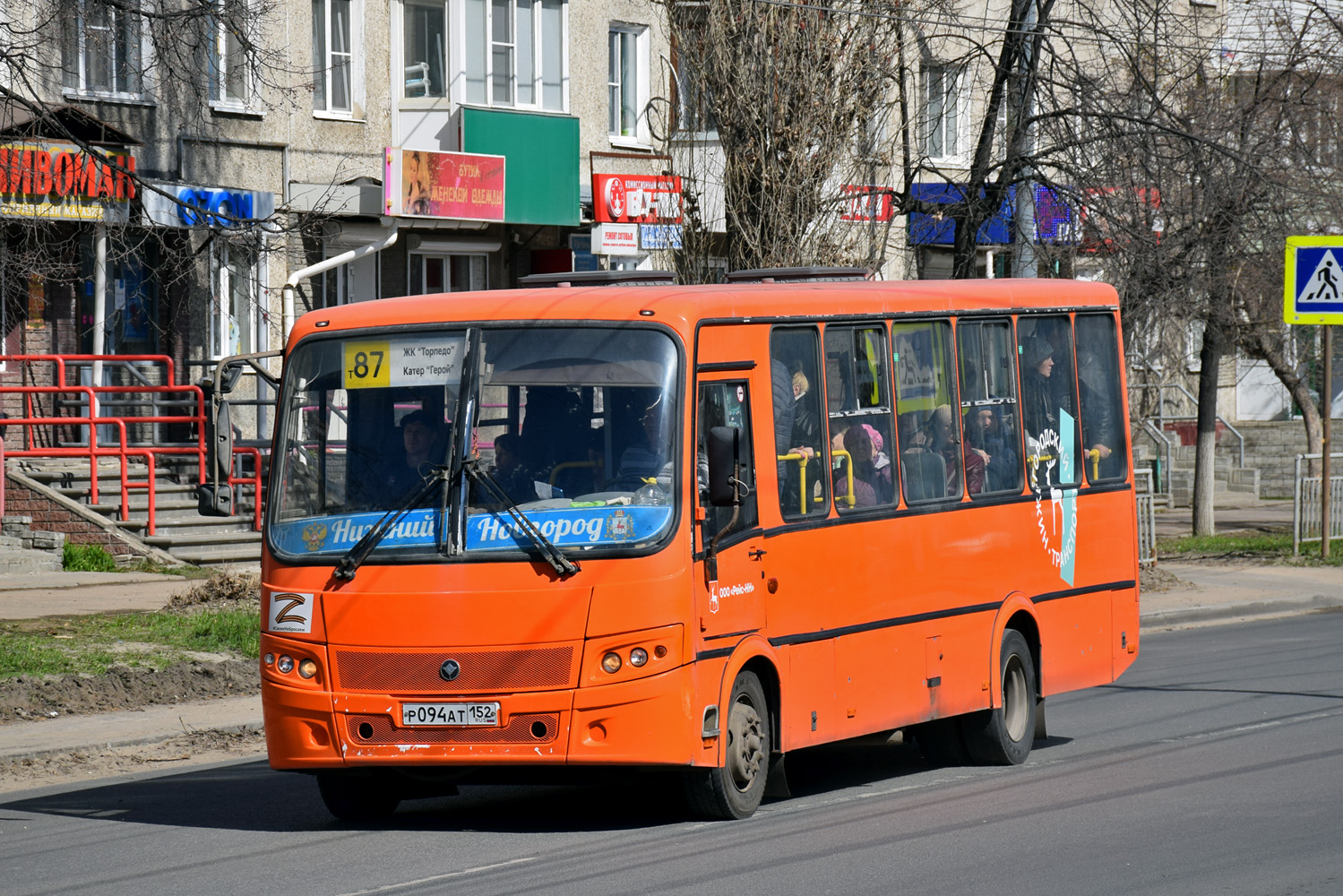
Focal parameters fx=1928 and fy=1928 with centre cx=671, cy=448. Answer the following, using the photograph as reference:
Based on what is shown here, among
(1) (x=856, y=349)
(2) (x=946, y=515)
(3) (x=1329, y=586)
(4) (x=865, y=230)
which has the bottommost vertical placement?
(3) (x=1329, y=586)

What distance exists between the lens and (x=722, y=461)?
27.9 feet

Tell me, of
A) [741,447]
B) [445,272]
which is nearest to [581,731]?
[741,447]

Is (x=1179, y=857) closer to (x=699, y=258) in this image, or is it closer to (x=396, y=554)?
(x=396, y=554)

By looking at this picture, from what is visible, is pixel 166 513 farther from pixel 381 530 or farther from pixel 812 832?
pixel 812 832

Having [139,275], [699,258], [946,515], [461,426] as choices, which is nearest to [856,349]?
[946,515]

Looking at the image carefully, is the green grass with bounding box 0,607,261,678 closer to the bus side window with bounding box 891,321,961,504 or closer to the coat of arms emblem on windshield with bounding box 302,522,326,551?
the coat of arms emblem on windshield with bounding box 302,522,326,551

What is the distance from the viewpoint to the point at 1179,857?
7918 millimetres

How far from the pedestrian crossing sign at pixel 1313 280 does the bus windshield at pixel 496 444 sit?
14893 millimetres

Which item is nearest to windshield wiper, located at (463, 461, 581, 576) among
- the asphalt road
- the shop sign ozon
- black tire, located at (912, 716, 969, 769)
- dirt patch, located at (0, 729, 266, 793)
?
the asphalt road

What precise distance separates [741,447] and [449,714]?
1908 millimetres

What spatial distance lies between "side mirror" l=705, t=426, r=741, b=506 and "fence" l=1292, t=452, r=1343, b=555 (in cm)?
1806

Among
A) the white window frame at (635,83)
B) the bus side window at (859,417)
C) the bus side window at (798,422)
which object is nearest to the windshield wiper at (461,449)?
the bus side window at (798,422)

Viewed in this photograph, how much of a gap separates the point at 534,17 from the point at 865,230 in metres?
10.1

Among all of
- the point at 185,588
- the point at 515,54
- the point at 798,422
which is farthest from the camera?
the point at 515,54
